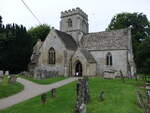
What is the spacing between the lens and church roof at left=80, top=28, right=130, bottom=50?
2970 cm

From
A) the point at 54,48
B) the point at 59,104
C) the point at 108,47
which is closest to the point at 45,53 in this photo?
the point at 54,48

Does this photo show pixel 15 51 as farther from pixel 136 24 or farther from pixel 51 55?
pixel 136 24

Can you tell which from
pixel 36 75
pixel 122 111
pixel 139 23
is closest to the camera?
pixel 122 111

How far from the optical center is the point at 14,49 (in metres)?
Result: 32.8

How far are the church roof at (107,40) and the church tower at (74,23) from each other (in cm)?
217

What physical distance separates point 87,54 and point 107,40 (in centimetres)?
518

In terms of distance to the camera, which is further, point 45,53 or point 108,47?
point 45,53

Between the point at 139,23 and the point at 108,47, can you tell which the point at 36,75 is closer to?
the point at 108,47

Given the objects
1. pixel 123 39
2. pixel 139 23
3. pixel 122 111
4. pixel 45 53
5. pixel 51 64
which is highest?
pixel 139 23

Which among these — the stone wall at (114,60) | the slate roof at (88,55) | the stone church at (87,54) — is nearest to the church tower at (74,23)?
the stone church at (87,54)

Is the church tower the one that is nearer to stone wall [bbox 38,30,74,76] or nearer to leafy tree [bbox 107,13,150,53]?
stone wall [bbox 38,30,74,76]

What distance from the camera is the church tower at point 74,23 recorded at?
35594 millimetres

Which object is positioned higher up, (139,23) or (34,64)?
(139,23)

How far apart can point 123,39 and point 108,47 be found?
3318mm
